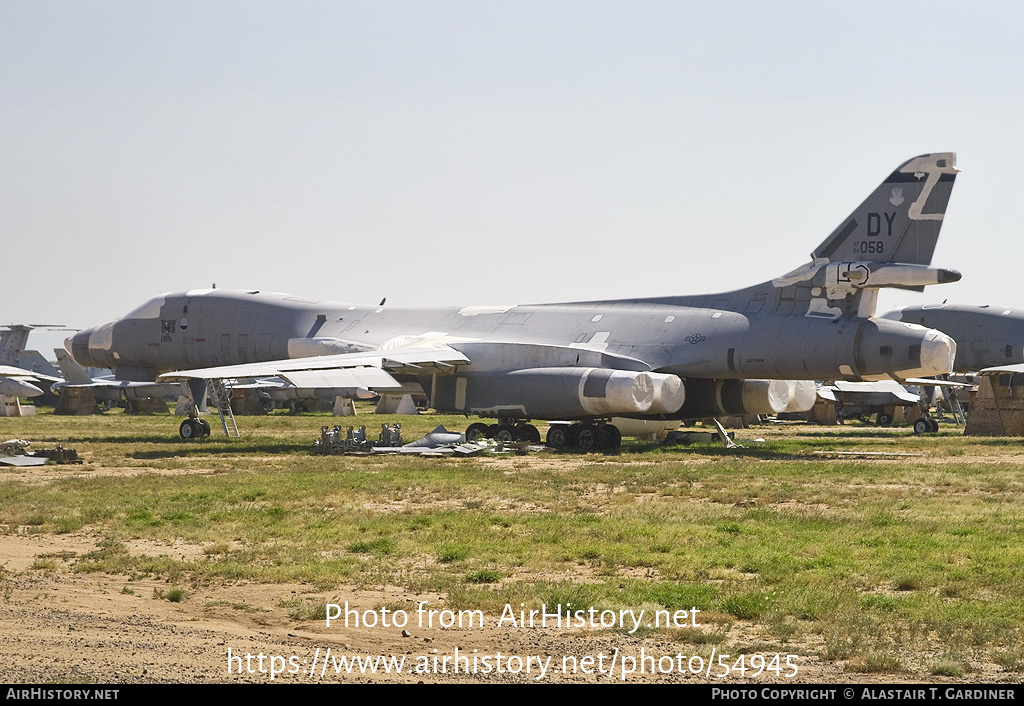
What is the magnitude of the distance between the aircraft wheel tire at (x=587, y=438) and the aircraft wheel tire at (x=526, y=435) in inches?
54.1

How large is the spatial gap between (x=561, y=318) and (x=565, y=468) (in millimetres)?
7482

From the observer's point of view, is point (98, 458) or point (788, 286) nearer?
point (98, 458)

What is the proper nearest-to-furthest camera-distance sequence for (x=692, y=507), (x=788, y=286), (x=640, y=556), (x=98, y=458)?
1. (x=640, y=556)
2. (x=692, y=507)
3. (x=98, y=458)
4. (x=788, y=286)

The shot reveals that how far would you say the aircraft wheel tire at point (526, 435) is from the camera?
2606 centimetres

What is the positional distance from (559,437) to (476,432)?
2024 millimetres

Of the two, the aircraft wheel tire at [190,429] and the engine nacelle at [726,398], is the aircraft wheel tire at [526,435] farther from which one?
the aircraft wheel tire at [190,429]

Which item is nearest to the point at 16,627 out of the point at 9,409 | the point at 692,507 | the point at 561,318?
the point at 692,507

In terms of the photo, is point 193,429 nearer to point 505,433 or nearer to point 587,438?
point 505,433

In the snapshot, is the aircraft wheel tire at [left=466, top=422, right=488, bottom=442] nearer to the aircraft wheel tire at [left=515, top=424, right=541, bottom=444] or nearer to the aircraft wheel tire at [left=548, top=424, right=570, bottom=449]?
the aircraft wheel tire at [left=515, top=424, right=541, bottom=444]

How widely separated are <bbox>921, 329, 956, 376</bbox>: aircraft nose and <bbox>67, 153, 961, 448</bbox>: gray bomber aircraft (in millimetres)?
26

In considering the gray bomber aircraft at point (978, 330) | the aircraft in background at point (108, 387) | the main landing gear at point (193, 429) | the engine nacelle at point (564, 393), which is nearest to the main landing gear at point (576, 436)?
the engine nacelle at point (564, 393)

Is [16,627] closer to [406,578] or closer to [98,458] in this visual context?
[406,578]
